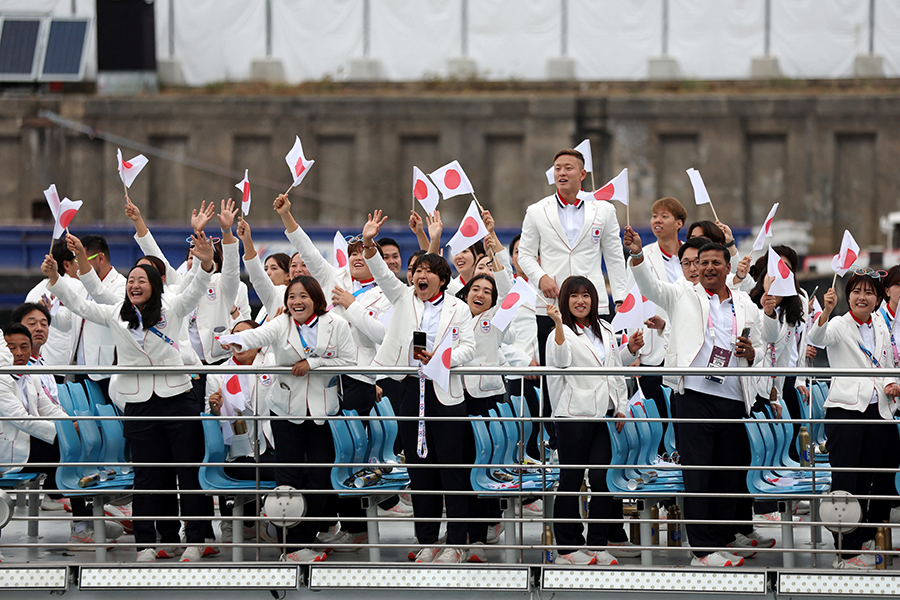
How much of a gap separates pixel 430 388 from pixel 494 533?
1.04m

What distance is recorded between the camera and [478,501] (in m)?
6.05

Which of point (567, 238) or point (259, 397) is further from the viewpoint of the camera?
point (567, 238)

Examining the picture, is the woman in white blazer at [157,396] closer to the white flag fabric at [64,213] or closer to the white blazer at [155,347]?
the white blazer at [155,347]

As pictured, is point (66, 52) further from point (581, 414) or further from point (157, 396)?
point (581, 414)

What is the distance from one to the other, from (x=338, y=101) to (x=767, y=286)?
57.0 ft

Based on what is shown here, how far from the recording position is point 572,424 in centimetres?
577

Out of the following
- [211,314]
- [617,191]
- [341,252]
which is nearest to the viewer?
[617,191]

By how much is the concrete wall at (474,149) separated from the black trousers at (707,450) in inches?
626

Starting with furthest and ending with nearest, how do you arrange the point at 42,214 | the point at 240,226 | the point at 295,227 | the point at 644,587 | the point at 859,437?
the point at 42,214 → the point at 295,227 → the point at 240,226 → the point at 859,437 → the point at 644,587

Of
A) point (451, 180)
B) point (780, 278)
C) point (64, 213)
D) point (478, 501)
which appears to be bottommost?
point (478, 501)

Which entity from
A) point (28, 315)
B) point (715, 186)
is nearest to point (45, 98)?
point (715, 186)

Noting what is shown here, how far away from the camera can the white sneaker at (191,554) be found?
5887 millimetres

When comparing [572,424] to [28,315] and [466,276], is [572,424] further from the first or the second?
[28,315]

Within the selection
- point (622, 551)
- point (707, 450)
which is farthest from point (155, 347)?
point (707, 450)
